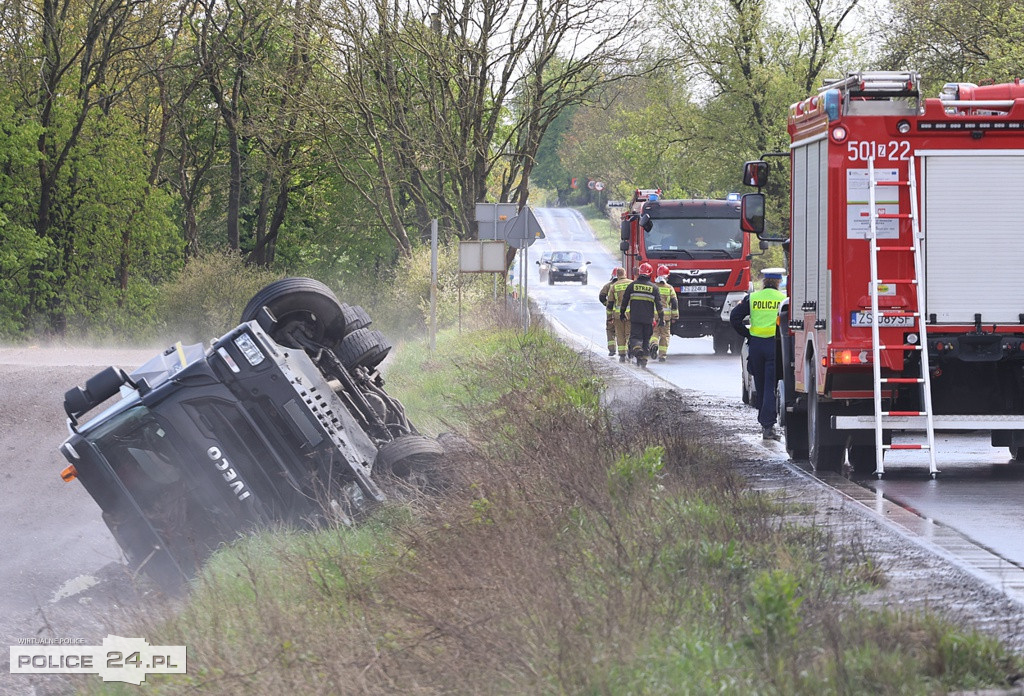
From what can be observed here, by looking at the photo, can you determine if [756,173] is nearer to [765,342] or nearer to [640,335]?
[765,342]

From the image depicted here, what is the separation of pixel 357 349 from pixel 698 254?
59.3ft

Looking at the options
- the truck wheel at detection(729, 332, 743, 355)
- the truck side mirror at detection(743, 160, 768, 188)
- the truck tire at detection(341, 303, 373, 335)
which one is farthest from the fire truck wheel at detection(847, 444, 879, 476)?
the truck wheel at detection(729, 332, 743, 355)

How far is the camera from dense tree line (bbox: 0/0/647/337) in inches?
1390

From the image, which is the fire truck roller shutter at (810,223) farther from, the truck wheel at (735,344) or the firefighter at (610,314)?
the truck wheel at (735,344)

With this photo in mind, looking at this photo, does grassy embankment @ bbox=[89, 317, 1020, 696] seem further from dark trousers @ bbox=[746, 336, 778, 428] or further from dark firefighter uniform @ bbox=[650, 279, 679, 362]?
dark firefighter uniform @ bbox=[650, 279, 679, 362]

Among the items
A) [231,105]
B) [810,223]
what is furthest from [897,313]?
[231,105]

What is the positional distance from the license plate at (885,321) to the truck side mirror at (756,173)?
232cm

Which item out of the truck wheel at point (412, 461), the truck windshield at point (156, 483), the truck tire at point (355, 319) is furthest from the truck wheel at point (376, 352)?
the truck windshield at point (156, 483)

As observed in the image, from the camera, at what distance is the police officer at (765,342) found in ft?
47.6

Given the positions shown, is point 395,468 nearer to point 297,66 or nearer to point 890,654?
point 890,654

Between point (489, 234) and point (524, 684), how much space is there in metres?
24.7

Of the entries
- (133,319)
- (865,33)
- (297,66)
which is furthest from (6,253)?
(865,33)

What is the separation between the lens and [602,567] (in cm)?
668

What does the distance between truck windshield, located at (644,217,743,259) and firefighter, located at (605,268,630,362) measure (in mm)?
2997
